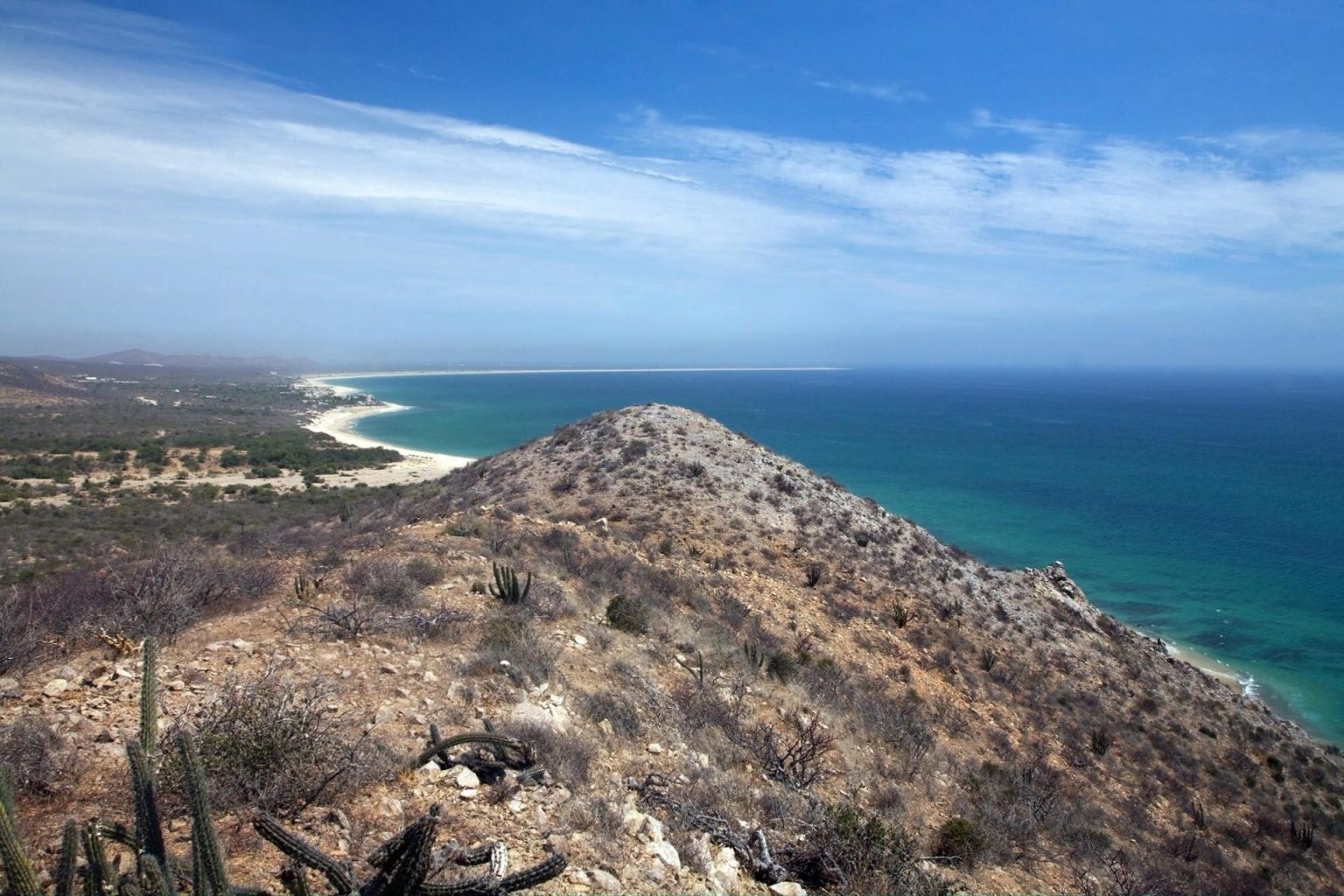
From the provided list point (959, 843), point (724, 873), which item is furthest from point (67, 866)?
point (959, 843)

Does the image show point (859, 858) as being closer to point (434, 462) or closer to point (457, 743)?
point (457, 743)

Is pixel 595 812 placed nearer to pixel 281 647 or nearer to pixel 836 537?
pixel 281 647

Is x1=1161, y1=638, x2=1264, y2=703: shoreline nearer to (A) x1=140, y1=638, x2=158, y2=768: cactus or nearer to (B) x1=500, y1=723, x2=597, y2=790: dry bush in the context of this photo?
(B) x1=500, y1=723, x2=597, y2=790: dry bush

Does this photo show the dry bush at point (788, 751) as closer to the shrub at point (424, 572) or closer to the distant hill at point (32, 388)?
the shrub at point (424, 572)

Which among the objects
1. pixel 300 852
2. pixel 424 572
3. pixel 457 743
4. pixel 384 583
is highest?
pixel 300 852

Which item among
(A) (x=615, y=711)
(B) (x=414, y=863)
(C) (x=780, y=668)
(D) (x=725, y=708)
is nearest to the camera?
(B) (x=414, y=863)

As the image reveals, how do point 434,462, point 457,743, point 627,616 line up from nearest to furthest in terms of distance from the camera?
1. point 457,743
2. point 627,616
3. point 434,462

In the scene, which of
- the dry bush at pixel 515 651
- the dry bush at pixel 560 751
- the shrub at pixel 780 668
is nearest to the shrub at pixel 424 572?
the dry bush at pixel 515 651

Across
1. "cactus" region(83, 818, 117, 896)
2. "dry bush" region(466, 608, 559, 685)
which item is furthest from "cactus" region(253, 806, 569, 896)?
"dry bush" region(466, 608, 559, 685)
